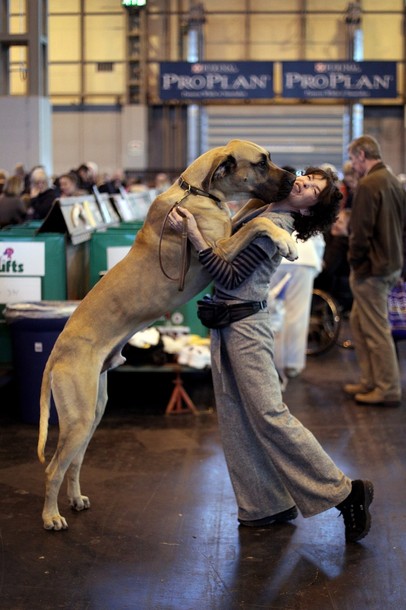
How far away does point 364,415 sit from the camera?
6832 millimetres

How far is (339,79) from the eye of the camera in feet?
77.1

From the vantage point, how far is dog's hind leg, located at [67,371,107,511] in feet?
14.6

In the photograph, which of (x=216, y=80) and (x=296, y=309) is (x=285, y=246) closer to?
(x=296, y=309)

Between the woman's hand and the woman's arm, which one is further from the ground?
the woman's hand

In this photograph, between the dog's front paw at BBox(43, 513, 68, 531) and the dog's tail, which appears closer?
the dog's tail

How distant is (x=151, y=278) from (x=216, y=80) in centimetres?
2031

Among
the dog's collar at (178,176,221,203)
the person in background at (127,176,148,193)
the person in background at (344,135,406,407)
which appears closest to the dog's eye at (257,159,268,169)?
the dog's collar at (178,176,221,203)

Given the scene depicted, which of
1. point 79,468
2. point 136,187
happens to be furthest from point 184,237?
point 136,187

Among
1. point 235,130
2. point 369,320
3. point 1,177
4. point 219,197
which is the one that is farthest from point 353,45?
A: point 219,197

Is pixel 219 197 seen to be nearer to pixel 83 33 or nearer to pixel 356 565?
pixel 356 565

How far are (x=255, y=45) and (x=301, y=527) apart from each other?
72.3 feet

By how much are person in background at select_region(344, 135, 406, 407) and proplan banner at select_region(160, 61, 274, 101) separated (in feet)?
55.6

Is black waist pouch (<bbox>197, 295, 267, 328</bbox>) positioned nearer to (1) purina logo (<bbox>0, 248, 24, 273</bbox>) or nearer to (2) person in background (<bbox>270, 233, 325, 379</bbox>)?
(1) purina logo (<bbox>0, 248, 24, 273</bbox>)

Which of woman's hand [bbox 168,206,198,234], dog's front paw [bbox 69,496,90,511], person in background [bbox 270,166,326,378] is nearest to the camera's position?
woman's hand [bbox 168,206,198,234]
